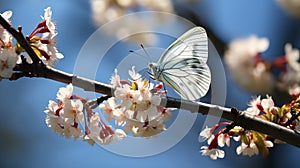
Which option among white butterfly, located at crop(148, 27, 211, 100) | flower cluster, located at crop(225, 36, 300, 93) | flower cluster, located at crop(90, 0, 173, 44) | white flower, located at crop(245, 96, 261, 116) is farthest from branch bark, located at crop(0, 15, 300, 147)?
flower cluster, located at crop(90, 0, 173, 44)

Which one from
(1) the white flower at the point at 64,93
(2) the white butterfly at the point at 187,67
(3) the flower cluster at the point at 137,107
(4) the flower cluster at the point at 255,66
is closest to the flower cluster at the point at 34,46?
(1) the white flower at the point at 64,93

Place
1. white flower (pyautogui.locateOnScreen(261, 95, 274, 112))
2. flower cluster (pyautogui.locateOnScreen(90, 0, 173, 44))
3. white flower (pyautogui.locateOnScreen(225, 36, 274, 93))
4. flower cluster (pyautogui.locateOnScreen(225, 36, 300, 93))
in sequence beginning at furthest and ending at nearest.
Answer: flower cluster (pyautogui.locateOnScreen(90, 0, 173, 44))
white flower (pyautogui.locateOnScreen(225, 36, 274, 93))
flower cluster (pyautogui.locateOnScreen(225, 36, 300, 93))
white flower (pyautogui.locateOnScreen(261, 95, 274, 112))

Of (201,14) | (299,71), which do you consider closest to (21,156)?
(201,14)

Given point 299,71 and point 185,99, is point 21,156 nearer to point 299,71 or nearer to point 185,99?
Result: point 299,71

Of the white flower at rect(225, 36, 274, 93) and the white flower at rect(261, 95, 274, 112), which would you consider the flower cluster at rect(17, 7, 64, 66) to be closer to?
the white flower at rect(261, 95, 274, 112)

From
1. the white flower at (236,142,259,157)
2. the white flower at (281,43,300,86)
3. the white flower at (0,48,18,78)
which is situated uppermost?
the white flower at (281,43,300,86)

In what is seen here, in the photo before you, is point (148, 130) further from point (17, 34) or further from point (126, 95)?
point (17, 34)

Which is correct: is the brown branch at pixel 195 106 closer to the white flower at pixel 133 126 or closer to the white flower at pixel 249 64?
the white flower at pixel 133 126
